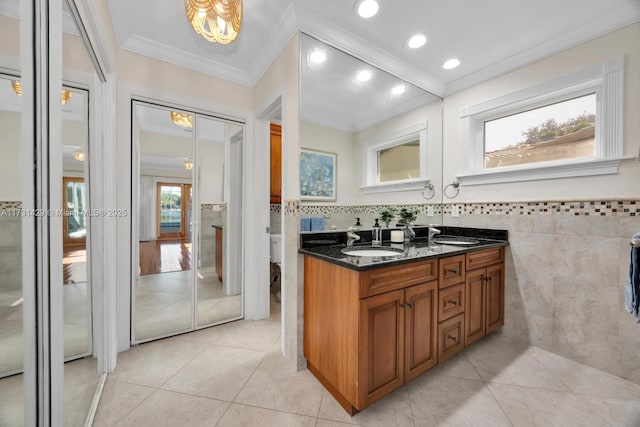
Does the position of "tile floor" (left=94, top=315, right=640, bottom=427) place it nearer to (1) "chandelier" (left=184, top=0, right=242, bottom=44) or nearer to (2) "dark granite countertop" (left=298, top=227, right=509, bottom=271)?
(2) "dark granite countertop" (left=298, top=227, right=509, bottom=271)

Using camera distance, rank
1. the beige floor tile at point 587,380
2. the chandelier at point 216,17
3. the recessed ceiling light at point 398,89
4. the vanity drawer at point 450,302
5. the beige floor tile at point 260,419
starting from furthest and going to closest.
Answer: the recessed ceiling light at point 398,89, the vanity drawer at point 450,302, the beige floor tile at point 587,380, the beige floor tile at point 260,419, the chandelier at point 216,17

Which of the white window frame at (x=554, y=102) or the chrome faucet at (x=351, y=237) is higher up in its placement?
the white window frame at (x=554, y=102)

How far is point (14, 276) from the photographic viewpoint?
73 centimetres

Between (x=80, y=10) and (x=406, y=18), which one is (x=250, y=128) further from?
(x=406, y=18)

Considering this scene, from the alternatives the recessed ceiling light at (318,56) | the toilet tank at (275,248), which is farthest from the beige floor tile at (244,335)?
the recessed ceiling light at (318,56)

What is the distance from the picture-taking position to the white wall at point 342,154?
1964 millimetres

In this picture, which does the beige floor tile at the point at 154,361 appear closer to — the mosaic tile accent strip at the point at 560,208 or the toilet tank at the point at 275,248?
the toilet tank at the point at 275,248

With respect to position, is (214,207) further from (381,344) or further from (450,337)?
(450,337)

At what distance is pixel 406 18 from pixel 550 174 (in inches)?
65.5

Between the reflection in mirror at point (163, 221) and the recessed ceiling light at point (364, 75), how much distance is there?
156cm

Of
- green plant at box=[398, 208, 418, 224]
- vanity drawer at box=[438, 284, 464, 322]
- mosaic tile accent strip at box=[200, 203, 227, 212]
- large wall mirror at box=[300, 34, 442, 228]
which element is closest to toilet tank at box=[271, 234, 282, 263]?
mosaic tile accent strip at box=[200, 203, 227, 212]

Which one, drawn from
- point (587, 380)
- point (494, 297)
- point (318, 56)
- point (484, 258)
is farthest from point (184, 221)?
point (587, 380)

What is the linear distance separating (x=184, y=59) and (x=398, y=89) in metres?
2.02

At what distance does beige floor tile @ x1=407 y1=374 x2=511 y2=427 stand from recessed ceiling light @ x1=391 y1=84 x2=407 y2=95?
8.08ft
